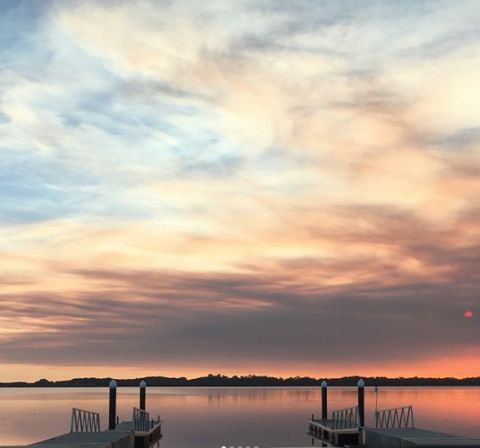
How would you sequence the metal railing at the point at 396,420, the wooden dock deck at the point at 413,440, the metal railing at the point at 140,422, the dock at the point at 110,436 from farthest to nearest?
1. the metal railing at the point at 140,422
2. the metal railing at the point at 396,420
3. the dock at the point at 110,436
4. the wooden dock deck at the point at 413,440

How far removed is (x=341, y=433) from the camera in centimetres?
5062

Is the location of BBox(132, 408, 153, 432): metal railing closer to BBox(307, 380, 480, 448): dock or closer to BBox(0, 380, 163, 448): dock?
BBox(0, 380, 163, 448): dock

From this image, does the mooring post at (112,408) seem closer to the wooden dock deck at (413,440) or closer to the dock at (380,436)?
the dock at (380,436)

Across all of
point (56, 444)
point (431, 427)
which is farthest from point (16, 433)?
point (56, 444)

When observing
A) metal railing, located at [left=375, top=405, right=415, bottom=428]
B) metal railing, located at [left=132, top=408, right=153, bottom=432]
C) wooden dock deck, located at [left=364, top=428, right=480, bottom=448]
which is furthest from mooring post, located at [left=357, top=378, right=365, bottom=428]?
metal railing, located at [left=132, top=408, right=153, bottom=432]

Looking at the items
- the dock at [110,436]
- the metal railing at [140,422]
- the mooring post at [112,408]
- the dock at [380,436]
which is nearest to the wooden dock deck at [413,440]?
the dock at [380,436]

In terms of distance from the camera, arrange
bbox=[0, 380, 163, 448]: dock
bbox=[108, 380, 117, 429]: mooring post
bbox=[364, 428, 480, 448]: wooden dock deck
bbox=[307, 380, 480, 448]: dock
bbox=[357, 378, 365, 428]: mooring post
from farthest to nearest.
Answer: bbox=[357, 378, 365, 428]: mooring post < bbox=[108, 380, 117, 429]: mooring post < bbox=[0, 380, 163, 448]: dock < bbox=[307, 380, 480, 448]: dock < bbox=[364, 428, 480, 448]: wooden dock deck

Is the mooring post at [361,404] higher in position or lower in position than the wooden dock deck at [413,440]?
higher

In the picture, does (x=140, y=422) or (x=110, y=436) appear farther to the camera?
(x=140, y=422)

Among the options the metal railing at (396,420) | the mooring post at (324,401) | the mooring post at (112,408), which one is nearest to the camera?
the metal railing at (396,420)

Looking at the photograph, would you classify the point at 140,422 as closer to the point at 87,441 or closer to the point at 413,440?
the point at 87,441

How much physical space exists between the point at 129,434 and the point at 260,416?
83.3 m

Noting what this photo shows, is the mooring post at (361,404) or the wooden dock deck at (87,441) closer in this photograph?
the wooden dock deck at (87,441)

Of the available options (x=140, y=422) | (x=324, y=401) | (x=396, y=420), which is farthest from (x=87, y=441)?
(x=396, y=420)
